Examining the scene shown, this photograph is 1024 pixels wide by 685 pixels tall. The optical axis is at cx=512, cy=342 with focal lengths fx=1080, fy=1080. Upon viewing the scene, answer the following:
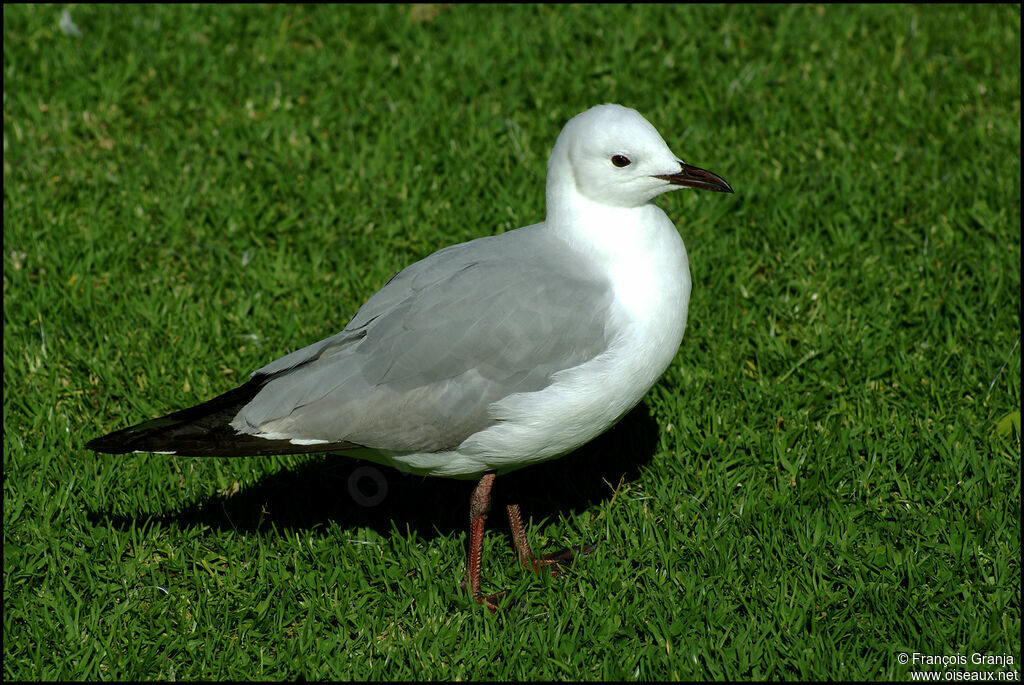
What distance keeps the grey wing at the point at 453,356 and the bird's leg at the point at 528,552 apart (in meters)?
0.62

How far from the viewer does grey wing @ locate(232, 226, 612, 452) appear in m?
3.56

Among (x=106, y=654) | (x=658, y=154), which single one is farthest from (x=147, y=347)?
(x=658, y=154)

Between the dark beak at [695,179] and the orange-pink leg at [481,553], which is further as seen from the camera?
the orange-pink leg at [481,553]

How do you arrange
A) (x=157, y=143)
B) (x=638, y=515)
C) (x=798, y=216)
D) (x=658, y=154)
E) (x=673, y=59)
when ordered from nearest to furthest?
(x=658, y=154), (x=638, y=515), (x=798, y=216), (x=157, y=143), (x=673, y=59)

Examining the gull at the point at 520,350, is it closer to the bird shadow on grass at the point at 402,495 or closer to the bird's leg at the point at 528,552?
the bird's leg at the point at 528,552

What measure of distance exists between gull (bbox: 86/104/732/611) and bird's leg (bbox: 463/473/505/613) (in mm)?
153

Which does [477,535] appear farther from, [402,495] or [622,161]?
[622,161]

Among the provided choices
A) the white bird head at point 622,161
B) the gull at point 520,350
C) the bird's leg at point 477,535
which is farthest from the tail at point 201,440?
the white bird head at point 622,161

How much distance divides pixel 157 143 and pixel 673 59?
10.3ft

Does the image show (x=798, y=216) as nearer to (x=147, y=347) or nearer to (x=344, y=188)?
(x=344, y=188)

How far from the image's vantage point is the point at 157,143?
6254 millimetres

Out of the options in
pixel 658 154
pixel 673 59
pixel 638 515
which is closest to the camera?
pixel 658 154

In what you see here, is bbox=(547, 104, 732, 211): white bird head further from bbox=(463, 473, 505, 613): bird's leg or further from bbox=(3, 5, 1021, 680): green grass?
bbox=(3, 5, 1021, 680): green grass

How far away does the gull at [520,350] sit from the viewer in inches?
140
